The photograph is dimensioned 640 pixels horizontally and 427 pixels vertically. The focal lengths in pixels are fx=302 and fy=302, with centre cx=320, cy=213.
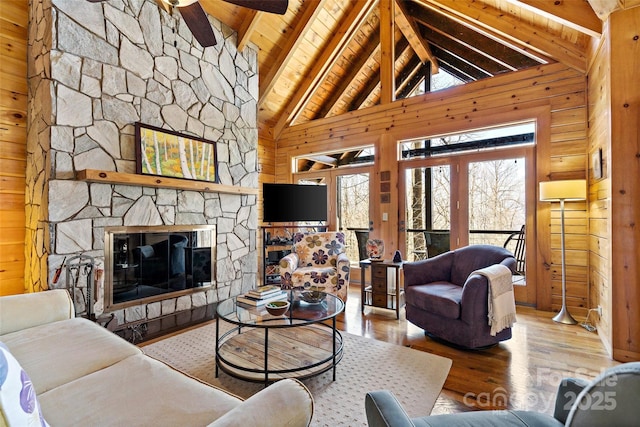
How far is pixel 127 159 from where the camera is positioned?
315cm

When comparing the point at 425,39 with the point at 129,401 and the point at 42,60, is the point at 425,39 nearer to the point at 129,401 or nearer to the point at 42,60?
the point at 42,60

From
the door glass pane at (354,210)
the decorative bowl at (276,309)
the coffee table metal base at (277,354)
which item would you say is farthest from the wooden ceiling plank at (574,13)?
the decorative bowl at (276,309)

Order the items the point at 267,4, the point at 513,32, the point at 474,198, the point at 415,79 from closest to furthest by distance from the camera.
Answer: the point at 267,4, the point at 513,32, the point at 474,198, the point at 415,79

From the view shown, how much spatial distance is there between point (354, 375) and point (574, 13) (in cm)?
375

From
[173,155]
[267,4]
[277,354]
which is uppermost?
[267,4]

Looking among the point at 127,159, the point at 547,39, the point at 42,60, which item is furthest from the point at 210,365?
the point at 547,39

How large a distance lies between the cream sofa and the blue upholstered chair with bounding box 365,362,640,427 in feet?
0.76

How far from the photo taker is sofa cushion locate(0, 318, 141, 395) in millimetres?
1349

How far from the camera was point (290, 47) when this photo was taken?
4.80 meters

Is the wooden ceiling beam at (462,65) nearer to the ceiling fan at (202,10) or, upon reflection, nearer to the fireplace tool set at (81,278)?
the ceiling fan at (202,10)

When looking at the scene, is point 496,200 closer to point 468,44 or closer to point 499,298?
point 499,298

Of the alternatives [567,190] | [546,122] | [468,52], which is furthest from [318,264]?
[468,52]

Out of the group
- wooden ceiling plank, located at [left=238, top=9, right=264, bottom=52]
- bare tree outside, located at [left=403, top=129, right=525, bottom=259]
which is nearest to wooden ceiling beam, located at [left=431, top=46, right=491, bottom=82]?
bare tree outside, located at [left=403, top=129, right=525, bottom=259]

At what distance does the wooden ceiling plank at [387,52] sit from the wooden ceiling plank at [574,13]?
209 centimetres
